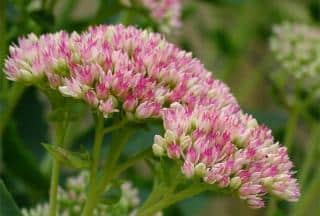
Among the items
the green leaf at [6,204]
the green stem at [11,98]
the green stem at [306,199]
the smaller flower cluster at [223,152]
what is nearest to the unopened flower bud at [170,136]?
the smaller flower cluster at [223,152]

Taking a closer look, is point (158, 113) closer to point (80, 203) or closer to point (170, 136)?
point (170, 136)

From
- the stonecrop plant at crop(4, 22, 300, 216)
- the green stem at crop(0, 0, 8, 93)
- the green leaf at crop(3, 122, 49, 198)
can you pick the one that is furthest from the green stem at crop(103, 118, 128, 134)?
the green leaf at crop(3, 122, 49, 198)

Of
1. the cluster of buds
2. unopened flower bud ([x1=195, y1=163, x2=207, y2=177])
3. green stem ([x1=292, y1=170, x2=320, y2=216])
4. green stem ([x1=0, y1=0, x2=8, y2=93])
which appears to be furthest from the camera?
green stem ([x1=292, y1=170, x2=320, y2=216])

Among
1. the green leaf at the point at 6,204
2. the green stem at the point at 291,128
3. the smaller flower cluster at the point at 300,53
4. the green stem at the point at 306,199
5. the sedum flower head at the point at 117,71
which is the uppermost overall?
the smaller flower cluster at the point at 300,53

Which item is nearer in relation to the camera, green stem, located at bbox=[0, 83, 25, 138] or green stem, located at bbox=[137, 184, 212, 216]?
green stem, located at bbox=[137, 184, 212, 216]

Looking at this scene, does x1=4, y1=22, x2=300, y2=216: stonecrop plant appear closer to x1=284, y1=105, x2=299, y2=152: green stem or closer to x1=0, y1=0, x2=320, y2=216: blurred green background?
x1=0, y1=0, x2=320, y2=216: blurred green background

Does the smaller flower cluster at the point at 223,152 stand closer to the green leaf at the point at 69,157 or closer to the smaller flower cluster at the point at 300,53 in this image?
the green leaf at the point at 69,157

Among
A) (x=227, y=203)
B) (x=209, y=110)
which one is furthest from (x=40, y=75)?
(x=227, y=203)
